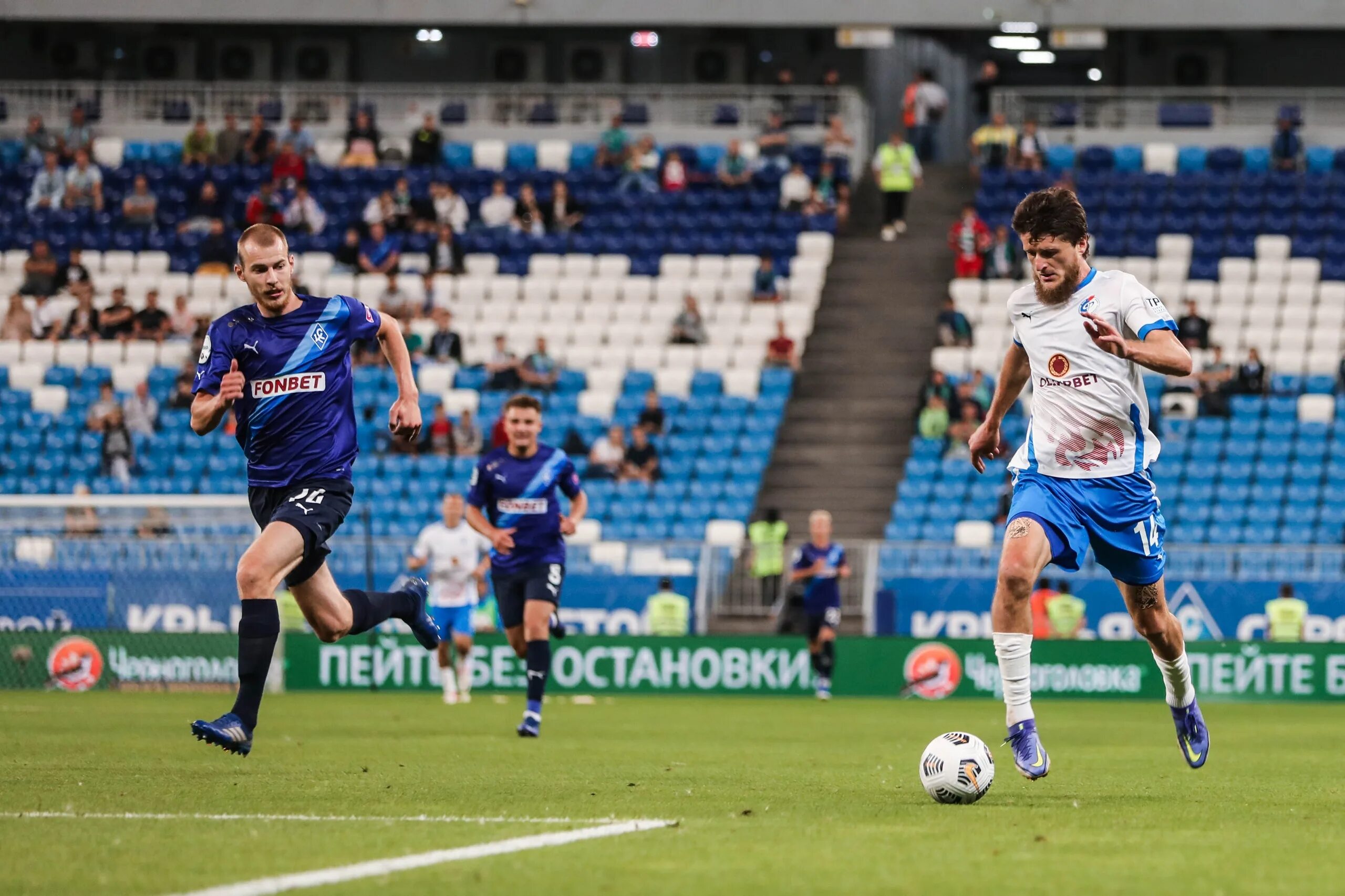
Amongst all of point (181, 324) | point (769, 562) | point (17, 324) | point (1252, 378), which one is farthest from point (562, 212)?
point (1252, 378)

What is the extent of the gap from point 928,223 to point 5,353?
16225 mm

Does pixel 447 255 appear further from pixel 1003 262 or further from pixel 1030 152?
pixel 1030 152

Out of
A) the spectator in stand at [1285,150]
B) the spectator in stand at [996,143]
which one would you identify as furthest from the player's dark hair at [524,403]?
the spectator in stand at [1285,150]

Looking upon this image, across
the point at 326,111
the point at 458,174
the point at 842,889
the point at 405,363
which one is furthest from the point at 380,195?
the point at 842,889

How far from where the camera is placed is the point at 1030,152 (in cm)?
3416

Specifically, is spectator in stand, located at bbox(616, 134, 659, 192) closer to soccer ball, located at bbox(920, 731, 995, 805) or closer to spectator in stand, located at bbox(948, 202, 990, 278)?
spectator in stand, located at bbox(948, 202, 990, 278)

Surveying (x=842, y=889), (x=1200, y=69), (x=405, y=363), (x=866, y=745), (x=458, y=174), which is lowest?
(x=866, y=745)

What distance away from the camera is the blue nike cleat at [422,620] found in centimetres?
1065

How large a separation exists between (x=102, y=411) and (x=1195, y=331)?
16.5 meters

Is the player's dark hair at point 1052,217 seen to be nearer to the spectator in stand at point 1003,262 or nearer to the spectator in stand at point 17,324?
the spectator in stand at point 1003,262

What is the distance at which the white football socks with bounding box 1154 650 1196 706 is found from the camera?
9.16 meters

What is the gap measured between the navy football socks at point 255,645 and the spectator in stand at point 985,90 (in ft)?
99.8

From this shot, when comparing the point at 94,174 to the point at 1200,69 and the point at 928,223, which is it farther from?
the point at 1200,69

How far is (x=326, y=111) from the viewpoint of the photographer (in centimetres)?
3806
